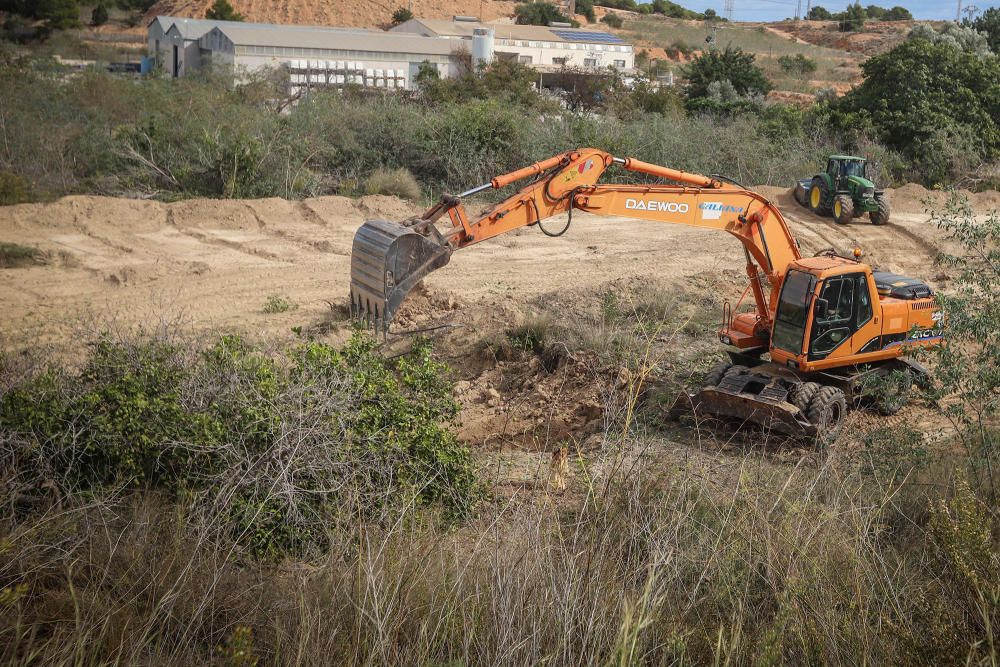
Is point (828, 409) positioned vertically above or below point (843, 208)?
below

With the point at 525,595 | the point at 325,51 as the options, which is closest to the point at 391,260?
the point at 525,595

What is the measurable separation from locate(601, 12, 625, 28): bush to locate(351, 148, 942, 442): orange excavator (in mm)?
69373

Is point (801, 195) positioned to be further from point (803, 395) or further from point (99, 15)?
point (99, 15)

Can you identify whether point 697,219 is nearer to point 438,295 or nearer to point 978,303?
point 978,303

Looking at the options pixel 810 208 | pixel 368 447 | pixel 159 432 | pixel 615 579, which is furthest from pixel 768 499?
pixel 810 208

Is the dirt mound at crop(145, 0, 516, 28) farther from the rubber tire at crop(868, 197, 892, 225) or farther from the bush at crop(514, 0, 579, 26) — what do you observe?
the rubber tire at crop(868, 197, 892, 225)

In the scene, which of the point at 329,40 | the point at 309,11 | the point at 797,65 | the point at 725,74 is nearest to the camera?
the point at 725,74

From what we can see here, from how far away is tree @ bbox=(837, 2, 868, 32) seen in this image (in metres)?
80.9

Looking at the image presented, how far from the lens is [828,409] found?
9.55 metres

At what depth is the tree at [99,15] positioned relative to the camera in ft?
210

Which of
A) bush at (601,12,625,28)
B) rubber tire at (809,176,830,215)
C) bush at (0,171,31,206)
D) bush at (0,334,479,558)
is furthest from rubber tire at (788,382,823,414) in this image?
bush at (601,12,625,28)

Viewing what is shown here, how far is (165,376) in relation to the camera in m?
6.80

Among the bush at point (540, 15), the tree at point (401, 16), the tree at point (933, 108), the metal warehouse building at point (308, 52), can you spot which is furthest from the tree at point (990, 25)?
the tree at point (401, 16)

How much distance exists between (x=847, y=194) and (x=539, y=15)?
54441 millimetres
